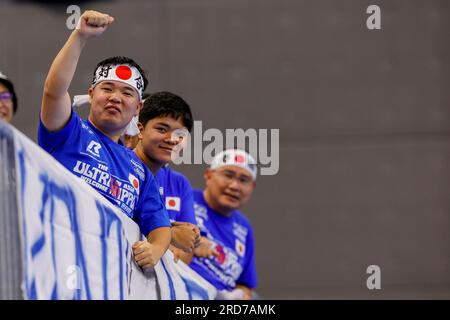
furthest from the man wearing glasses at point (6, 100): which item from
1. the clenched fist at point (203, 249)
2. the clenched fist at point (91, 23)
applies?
the clenched fist at point (91, 23)

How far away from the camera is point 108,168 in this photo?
3.32m

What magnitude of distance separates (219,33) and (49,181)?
5.69 m

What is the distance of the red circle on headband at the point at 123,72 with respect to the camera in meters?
3.55

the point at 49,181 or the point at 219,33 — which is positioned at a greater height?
the point at 219,33

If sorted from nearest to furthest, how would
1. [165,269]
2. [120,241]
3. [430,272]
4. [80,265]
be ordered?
[80,265] → [120,241] → [165,269] → [430,272]

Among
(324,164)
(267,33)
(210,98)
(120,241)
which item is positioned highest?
(267,33)

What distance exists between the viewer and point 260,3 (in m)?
7.95

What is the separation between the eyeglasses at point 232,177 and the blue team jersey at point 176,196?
4.00 feet

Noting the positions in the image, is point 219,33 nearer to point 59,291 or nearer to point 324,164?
point 324,164

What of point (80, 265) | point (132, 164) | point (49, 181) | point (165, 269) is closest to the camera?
point (49, 181)

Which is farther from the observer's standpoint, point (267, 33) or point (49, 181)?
point (267, 33)

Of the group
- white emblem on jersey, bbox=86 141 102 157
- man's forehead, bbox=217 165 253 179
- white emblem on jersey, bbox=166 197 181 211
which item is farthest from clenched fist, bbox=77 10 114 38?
man's forehead, bbox=217 165 253 179

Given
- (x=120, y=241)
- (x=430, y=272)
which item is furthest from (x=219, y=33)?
(x=120, y=241)

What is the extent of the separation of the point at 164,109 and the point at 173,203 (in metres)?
0.64
